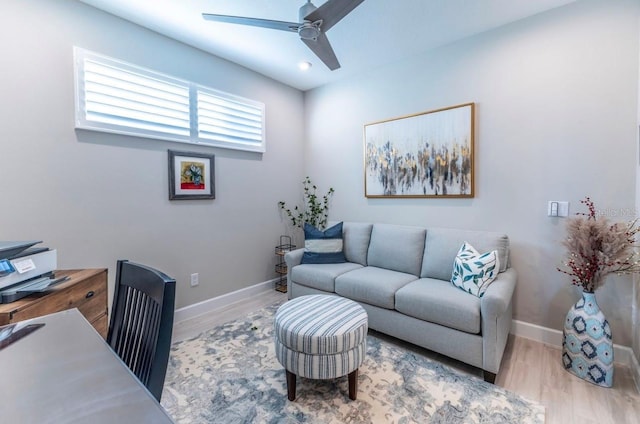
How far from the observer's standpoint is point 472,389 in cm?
181

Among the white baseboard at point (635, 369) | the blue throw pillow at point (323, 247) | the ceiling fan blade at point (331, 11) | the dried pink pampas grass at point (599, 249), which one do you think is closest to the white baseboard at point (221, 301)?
the blue throw pillow at point (323, 247)

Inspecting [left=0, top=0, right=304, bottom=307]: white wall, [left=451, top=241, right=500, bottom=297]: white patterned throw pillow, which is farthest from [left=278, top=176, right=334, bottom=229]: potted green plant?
[left=451, top=241, right=500, bottom=297]: white patterned throw pillow

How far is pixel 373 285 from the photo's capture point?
2.45 metres

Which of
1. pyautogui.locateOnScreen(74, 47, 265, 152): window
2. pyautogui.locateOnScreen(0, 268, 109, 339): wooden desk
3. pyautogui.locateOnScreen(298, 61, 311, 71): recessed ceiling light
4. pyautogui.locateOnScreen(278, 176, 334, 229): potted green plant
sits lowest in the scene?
pyautogui.locateOnScreen(0, 268, 109, 339): wooden desk

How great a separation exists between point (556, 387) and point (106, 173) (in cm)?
367

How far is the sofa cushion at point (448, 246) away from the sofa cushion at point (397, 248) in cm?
8

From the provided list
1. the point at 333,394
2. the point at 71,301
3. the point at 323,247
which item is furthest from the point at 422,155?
the point at 71,301

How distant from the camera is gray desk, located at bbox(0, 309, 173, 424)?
0.56 meters

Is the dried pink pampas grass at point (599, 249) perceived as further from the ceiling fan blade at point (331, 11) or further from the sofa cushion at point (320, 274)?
the ceiling fan blade at point (331, 11)

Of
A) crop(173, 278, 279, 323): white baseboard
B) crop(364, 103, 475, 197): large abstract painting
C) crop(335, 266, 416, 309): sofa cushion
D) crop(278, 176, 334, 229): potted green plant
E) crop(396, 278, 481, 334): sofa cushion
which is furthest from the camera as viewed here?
crop(278, 176, 334, 229): potted green plant

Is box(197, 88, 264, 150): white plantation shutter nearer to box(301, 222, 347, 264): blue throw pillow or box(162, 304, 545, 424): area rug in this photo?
box(301, 222, 347, 264): blue throw pillow

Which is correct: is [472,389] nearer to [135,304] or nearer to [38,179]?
[135,304]

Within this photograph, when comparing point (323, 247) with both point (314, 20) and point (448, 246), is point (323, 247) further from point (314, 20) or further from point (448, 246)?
point (314, 20)

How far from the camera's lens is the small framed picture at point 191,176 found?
2752 mm
